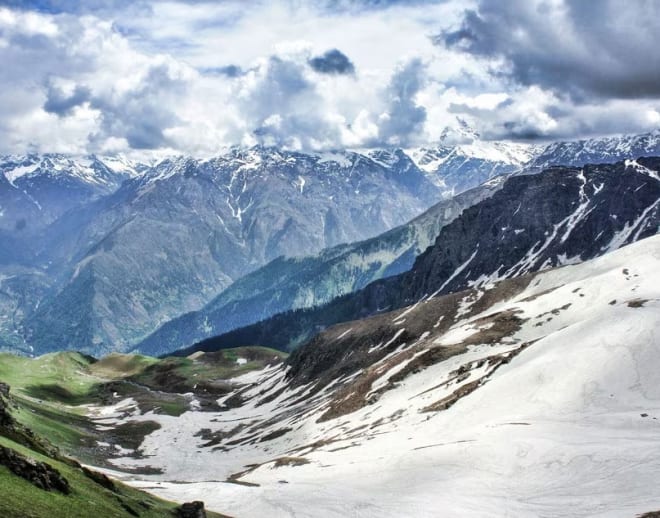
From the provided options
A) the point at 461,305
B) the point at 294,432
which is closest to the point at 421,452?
the point at 294,432

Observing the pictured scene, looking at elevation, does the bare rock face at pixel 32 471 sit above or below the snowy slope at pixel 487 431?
above

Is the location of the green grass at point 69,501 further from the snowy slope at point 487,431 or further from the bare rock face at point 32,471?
the snowy slope at point 487,431

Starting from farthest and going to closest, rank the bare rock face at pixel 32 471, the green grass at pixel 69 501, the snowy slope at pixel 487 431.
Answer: the snowy slope at pixel 487 431 → the bare rock face at pixel 32 471 → the green grass at pixel 69 501

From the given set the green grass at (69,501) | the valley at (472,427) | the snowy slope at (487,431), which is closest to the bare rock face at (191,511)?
the green grass at (69,501)

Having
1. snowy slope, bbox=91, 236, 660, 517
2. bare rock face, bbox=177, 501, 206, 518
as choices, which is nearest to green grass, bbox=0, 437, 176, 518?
bare rock face, bbox=177, 501, 206, 518

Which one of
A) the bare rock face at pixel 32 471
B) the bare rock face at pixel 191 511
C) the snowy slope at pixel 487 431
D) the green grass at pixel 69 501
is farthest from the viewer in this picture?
the snowy slope at pixel 487 431

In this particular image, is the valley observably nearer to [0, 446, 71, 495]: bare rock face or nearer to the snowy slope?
the snowy slope

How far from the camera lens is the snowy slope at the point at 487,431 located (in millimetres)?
47344

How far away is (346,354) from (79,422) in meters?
72.4

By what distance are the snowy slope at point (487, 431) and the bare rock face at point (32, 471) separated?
20.2 metres

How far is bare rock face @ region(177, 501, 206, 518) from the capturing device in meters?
39.8

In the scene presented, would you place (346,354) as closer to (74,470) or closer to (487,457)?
(487,457)

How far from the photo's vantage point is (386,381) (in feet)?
382

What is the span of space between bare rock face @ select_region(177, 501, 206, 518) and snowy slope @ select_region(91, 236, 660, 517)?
8.11 metres
